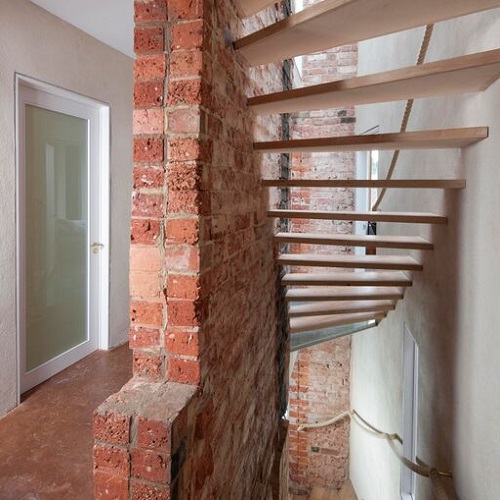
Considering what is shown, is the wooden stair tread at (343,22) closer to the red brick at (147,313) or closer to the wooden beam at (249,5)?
the wooden beam at (249,5)

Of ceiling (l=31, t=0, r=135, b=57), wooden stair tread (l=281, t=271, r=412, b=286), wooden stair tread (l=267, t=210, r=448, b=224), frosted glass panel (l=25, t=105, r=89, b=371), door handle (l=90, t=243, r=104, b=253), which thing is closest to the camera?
wooden stair tread (l=267, t=210, r=448, b=224)

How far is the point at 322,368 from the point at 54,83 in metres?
4.34

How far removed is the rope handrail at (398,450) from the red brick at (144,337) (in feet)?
6.02

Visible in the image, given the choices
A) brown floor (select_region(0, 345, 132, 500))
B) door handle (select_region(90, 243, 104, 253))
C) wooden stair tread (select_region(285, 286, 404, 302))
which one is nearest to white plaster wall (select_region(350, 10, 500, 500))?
wooden stair tread (select_region(285, 286, 404, 302))

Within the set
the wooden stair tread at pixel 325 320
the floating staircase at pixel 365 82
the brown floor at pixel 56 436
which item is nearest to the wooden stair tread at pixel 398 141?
the floating staircase at pixel 365 82

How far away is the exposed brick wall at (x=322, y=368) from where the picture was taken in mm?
5203

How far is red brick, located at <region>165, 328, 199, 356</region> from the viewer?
1403 millimetres

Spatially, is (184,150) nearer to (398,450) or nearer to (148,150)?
(148,150)

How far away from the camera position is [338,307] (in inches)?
141

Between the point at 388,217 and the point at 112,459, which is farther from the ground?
the point at 388,217

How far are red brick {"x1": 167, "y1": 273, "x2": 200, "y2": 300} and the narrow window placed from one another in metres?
2.42

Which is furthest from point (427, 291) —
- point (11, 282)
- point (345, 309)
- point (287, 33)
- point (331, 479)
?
point (331, 479)

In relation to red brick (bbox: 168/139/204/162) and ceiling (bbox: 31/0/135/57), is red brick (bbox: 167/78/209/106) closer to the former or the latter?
red brick (bbox: 168/139/204/162)

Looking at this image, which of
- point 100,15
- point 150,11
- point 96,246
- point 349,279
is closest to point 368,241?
point 349,279
